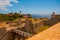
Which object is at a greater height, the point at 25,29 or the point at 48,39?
the point at 48,39

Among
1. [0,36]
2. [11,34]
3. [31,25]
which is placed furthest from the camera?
[31,25]

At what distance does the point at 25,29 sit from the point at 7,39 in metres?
3.55

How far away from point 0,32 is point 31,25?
435cm

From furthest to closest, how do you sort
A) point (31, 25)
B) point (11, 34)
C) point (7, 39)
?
point (31, 25) → point (11, 34) → point (7, 39)

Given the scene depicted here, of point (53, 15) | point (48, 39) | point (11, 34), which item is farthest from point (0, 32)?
point (48, 39)

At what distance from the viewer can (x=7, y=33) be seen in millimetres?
15906

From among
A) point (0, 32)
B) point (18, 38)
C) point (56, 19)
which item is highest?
point (56, 19)

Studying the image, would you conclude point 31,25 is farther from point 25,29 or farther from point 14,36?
point 14,36

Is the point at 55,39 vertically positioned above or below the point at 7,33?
above

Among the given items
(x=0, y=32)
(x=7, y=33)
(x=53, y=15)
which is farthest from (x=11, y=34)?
(x=53, y=15)

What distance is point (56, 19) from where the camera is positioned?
521 inches

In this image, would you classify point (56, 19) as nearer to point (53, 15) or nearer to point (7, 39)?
point (53, 15)

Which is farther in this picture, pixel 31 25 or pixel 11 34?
pixel 31 25

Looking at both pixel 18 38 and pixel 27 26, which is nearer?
pixel 18 38
